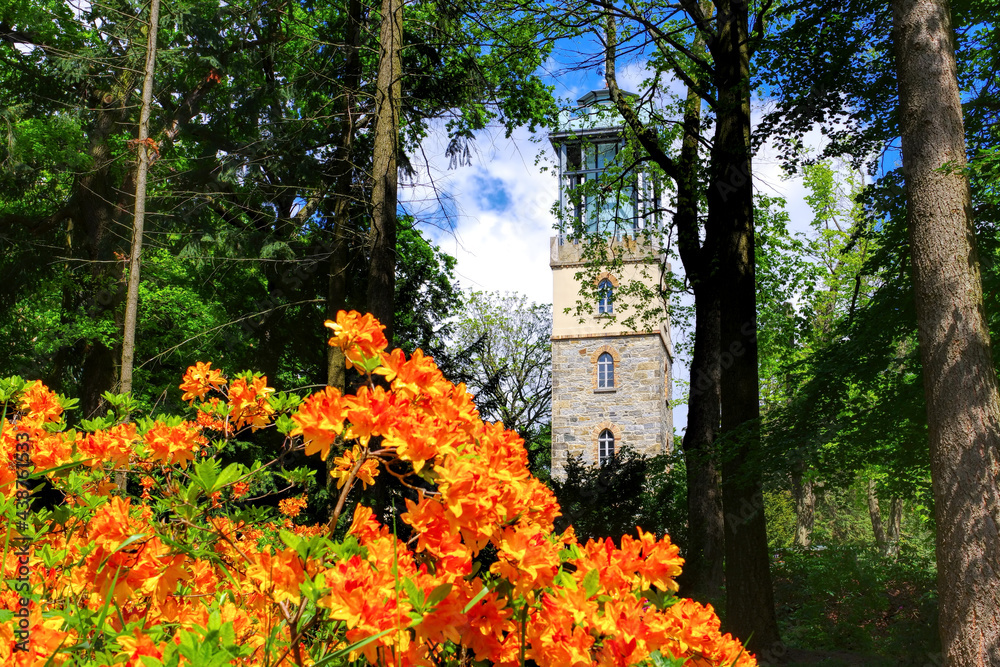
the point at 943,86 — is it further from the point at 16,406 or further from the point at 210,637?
the point at 16,406

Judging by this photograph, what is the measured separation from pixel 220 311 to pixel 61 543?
11781mm

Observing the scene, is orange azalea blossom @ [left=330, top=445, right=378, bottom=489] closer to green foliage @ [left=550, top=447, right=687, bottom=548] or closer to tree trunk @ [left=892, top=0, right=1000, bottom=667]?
tree trunk @ [left=892, top=0, right=1000, bottom=667]

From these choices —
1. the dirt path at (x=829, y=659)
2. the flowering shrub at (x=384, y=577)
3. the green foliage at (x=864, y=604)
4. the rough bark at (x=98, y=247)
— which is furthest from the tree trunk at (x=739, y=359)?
the rough bark at (x=98, y=247)

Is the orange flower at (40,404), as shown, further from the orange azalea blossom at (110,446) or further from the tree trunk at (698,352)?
the tree trunk at (698,352)

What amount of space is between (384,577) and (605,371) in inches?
948

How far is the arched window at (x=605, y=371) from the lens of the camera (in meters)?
24.7

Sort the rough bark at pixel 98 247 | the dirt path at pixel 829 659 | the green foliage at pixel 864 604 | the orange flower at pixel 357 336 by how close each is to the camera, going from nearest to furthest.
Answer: the orange flower at pixel 357 336
the dirt path at pixel 829 659
the green foliage at pixel 864 604
the rough bark at pixel 98 247

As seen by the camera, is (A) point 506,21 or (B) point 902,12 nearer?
(B) point 902,12

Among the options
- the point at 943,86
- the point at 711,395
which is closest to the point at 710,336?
the point at 711,395

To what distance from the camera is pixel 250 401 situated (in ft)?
7.82

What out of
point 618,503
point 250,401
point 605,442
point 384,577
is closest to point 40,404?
point 250,401

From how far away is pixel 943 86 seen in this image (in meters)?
4.46

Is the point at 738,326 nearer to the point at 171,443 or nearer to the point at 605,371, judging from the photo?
the point at 171,443

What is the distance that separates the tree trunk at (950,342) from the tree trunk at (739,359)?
1967 mm
